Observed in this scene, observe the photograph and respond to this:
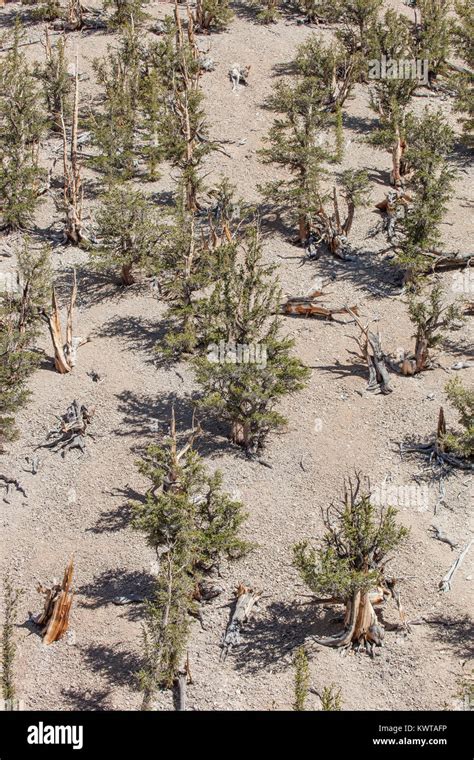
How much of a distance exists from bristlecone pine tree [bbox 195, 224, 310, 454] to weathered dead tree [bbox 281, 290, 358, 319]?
338 centimetres

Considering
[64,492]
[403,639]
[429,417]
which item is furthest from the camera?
[429,417]

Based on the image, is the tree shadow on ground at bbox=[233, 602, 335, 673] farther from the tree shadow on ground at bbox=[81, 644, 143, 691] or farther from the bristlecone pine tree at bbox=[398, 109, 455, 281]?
the bristlecone pine tree at bbox=[398, 109, 455, 281]

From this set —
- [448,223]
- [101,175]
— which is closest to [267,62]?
[101,175]

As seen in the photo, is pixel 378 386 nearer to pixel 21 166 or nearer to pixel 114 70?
pixel 21 166

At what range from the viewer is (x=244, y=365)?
949 inches

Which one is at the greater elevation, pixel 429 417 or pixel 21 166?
pixel 21 166

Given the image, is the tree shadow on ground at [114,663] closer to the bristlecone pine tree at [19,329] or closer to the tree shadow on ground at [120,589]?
the tree shadow on ground at [120,589]

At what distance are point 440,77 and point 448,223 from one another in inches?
458

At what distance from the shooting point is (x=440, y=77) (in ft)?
140

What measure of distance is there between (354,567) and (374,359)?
8.16 meters

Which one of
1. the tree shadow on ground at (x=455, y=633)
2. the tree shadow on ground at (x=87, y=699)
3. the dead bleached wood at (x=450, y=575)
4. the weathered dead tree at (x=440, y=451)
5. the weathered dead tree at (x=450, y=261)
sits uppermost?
the weathered dead tree at (x=450, y=261)

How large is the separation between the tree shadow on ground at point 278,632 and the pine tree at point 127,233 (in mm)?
11734

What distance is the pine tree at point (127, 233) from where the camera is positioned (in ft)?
97.0

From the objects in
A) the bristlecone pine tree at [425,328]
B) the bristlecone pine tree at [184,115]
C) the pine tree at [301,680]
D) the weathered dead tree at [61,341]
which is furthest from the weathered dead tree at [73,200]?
the pine tree at [301,680]
